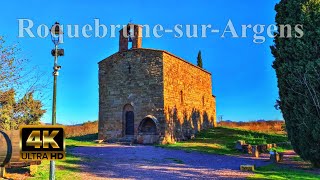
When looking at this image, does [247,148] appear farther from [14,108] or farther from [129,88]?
[14,108]

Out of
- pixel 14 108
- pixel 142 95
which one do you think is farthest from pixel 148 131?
pixel 14 108

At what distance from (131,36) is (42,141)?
76.9 ft

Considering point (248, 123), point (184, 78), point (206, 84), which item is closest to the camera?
point (184, 78)

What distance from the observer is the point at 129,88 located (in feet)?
83.3

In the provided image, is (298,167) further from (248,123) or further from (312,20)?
(248,123)

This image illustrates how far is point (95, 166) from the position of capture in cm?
1284

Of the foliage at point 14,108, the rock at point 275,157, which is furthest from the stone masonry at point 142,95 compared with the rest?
the foliage at point 14,108

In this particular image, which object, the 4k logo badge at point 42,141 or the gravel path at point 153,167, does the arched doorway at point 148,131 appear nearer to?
the gravel path at point 153,167

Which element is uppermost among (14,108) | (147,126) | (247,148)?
(14,108)

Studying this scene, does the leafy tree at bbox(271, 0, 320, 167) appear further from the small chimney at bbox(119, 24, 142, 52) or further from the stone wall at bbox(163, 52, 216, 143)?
the small chimney at bbox(119, 24, 142, 52)

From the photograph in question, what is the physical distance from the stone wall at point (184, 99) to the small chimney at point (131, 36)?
135 inches

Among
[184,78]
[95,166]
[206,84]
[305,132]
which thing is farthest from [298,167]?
[206,84]

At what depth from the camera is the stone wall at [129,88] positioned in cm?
2445

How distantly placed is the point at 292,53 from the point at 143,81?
12620 millimetres
